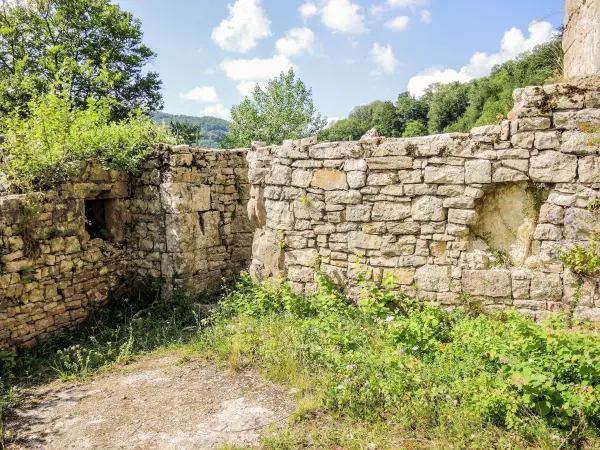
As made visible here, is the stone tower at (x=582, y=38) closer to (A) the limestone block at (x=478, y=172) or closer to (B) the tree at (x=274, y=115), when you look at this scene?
(A) the limestone block at (x=478, y=172)

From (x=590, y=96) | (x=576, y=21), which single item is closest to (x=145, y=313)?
(x=590, y=96)

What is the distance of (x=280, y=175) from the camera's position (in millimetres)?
6254

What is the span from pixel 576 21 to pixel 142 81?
18196mm

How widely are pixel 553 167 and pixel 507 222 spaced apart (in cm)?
77

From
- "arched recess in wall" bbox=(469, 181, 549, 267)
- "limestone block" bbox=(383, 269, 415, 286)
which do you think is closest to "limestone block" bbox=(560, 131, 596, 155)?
"arched recess in wall" bbox=(469, 181, 549, 267)

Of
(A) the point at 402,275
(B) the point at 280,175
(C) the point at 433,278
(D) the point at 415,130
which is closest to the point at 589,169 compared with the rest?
(C) the point at 433,278

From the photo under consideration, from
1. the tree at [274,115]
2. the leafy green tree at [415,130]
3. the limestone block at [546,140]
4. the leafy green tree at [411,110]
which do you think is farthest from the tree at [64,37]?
the leafy green tree at [411,110]

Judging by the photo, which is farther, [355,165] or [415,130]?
[415,130]

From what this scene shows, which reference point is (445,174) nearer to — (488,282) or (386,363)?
(488,282)

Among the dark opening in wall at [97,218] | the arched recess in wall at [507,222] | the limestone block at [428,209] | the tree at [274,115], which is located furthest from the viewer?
the tree at [274,115]

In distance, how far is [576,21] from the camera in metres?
5.56

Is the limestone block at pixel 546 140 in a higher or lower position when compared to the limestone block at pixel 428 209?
higher

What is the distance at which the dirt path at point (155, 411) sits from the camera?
377cm

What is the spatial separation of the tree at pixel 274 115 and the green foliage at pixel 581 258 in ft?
75.6
